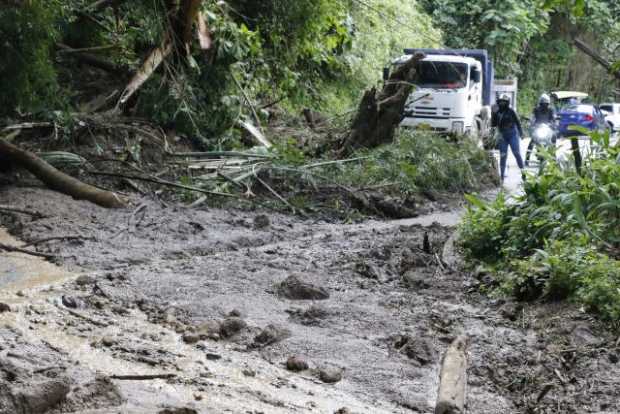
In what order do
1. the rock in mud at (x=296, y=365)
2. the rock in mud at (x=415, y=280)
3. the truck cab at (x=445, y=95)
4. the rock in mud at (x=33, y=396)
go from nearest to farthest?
1. the rock in mud at (x=33, y=396)
2. the rock in mud at (x=296, y=365)
3. the rock in mud at (x=415, y=280)
4. the truck cab at (x=445, y=95)

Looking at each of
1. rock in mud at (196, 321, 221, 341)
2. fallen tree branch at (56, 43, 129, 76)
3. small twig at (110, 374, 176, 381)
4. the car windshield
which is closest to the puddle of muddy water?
rock in mud at (196, 321, 221, 341)

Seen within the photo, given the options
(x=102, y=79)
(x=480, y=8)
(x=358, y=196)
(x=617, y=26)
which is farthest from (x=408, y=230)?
(x=617, y=26)

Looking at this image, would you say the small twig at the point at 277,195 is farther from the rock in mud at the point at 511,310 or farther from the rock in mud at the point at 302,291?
the rock in mud at the point at 511,310

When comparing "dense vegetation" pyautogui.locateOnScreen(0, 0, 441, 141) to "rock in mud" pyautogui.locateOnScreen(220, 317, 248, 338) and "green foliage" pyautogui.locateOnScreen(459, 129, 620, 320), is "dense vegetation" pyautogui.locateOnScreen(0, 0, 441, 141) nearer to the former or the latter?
"green foliage" pyautogui.locateOnScreen(459, 129, 620, 320)

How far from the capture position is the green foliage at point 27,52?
11000 millimetres

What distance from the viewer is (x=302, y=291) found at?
751 centimetres

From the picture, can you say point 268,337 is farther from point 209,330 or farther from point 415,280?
point 415,280

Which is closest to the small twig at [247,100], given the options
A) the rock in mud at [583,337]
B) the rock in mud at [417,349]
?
the rock in mud at [417,349]

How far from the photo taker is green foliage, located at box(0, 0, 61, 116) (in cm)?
1100

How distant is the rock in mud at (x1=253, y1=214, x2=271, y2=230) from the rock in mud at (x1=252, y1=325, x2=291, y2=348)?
448 centimetres

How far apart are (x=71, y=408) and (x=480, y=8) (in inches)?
1286

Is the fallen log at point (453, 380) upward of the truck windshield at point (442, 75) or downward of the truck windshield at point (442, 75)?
downward

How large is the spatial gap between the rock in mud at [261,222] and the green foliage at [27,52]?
3.18 m

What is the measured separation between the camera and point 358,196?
12.4 metres
